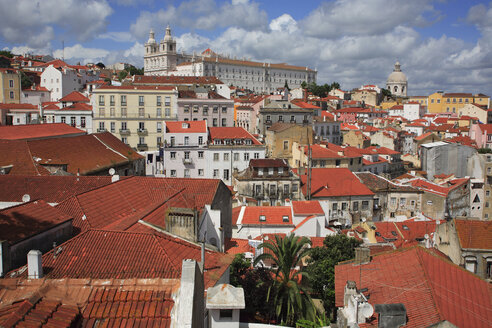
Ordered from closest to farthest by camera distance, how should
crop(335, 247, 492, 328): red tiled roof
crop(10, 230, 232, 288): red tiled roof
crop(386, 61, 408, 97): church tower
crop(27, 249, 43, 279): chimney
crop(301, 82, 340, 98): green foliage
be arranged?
1. crop(27, 249, 43, 279): chimney
2. crop(10, 230, 232, 288): red tiled roof
3. crop(335, 247, 492, 328): red tiled roof
4. crop(301, 82, 340, 98): green foliage
5. crop(386, 61, 408, 97): church tower

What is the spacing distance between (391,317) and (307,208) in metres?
21.5

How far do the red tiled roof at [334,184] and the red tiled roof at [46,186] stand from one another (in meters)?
22.8

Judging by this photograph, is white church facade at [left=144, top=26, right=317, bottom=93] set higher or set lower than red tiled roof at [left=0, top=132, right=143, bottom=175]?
higher

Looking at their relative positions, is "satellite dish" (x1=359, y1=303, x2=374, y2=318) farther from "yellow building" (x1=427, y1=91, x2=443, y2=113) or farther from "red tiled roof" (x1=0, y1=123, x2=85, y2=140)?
"yellow building" (x1=427, y1=91, x2=443, y2=113)

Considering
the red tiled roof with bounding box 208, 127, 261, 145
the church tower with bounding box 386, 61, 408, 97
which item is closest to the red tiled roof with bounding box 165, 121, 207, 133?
the red tiled roof with bounding box 208, 127, 261, 145

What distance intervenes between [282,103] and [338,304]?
54.3m

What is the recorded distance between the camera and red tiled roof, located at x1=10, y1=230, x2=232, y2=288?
961 cm

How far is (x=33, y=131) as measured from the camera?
3500 centimetres

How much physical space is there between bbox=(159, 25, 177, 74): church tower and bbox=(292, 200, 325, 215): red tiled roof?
128759mm

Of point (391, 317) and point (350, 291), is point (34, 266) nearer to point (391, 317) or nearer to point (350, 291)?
point (350, 291)

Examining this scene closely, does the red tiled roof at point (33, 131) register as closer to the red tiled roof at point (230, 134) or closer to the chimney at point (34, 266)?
the red tiled roof at point (230, 134)

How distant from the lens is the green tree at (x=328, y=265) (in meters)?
16.5

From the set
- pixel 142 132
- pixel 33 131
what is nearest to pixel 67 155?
pixel 33 131

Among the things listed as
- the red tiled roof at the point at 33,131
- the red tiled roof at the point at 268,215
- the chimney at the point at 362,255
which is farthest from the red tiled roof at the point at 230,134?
the chimney at the point at 362,255
